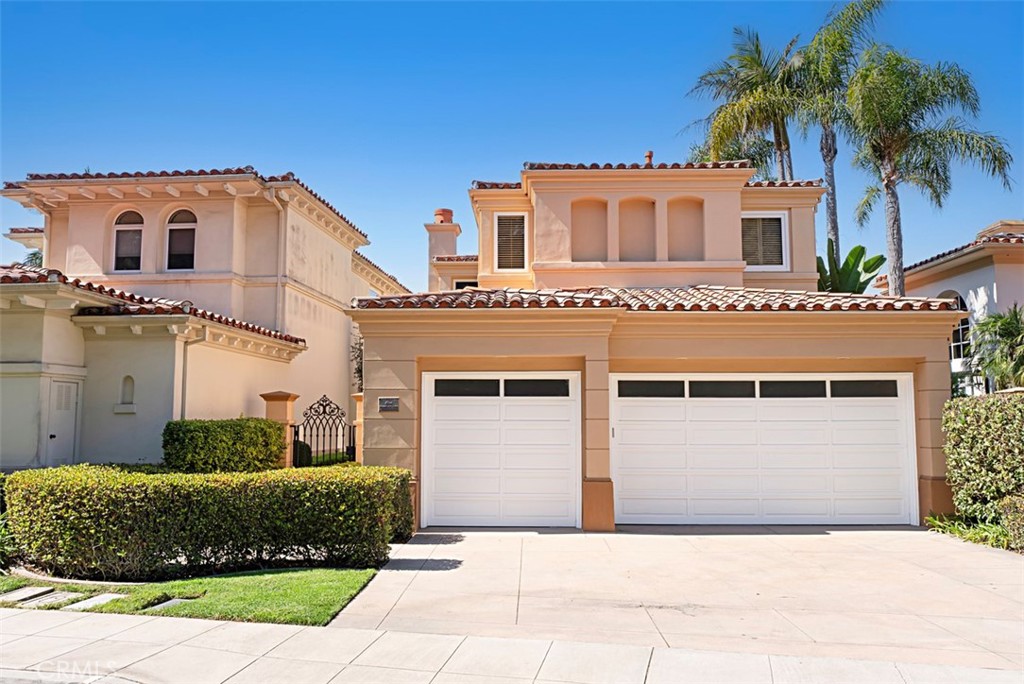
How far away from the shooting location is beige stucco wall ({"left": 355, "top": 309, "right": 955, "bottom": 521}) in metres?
11.7

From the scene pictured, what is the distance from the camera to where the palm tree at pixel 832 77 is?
20984mm

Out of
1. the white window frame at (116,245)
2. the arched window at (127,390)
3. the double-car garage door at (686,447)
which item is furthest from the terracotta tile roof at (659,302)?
the white window frame at (116,245)

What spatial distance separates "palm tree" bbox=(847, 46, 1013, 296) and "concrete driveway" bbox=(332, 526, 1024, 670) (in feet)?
37.5

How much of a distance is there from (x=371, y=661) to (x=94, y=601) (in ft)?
11.8

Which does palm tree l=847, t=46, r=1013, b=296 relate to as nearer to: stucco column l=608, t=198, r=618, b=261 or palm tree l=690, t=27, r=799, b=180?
palm tree l=690, t=27, r=799, b=180

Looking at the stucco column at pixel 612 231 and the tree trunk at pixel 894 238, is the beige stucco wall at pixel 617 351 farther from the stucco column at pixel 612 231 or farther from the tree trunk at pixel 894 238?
the tree trunk at pixel 894 238

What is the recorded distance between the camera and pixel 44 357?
12.1m

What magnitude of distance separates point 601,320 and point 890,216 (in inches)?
489

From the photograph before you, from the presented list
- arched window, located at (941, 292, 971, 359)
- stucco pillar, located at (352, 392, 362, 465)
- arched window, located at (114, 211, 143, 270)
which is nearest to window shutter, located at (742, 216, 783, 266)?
arched window, located at (941, 292, 971, 359)

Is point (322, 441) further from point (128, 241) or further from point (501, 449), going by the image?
point (501, 449)

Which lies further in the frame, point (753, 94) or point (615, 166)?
point (753, 94)

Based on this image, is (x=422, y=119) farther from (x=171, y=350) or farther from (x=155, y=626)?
(x=155, y=626)

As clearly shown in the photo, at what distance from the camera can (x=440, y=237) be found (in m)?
27.8

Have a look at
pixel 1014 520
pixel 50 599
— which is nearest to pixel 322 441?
pixel 50 599
